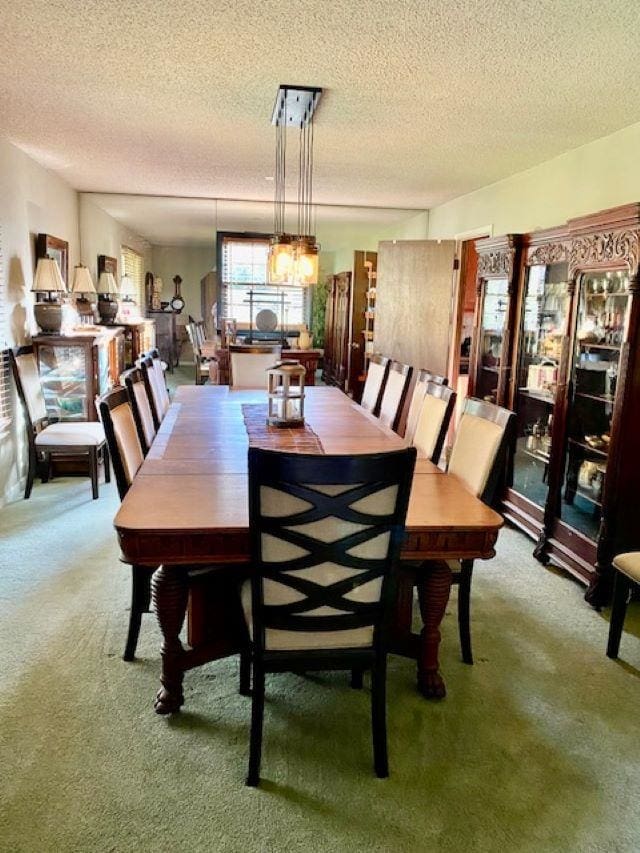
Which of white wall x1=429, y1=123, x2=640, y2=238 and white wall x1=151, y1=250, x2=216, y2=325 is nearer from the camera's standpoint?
white wall x1=429, y1=123, x2=640, y2=238

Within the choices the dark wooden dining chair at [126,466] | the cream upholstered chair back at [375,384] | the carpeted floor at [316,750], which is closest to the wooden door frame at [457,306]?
the cream upholstered chair back at [375,384]

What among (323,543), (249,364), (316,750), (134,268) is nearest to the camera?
(323,543)

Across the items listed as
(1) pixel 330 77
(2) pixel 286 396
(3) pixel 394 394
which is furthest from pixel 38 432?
(1) pixel 330 77

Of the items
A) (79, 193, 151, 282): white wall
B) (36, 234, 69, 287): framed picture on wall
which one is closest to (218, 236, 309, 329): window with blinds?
(79, 193, 151, 282): white wall

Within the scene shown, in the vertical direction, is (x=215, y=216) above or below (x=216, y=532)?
above

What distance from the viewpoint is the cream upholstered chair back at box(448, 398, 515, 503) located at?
7.48ft

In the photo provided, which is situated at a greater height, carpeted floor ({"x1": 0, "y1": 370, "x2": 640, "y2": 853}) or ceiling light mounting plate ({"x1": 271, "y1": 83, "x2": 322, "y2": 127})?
ceiling light mounting plate ({"x1": 271, "y1": 83, "x2": 322, "y2": 127})

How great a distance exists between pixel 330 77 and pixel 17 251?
2.66 metres

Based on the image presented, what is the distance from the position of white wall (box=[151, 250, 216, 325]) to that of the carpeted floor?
10.00 m

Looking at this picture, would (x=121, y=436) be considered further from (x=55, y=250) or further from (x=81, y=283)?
(x=81, y=283)

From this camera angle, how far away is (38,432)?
4.46 meters

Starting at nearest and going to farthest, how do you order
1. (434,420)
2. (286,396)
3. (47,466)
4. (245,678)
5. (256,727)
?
(256,727)
(245,678)
(434,420)
(286,396)
(47,466)

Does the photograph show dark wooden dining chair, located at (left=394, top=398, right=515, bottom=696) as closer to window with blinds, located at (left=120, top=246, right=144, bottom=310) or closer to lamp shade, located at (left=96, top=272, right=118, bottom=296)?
lamp shade, located at (left=96, top=272, right=118, bottom=296)

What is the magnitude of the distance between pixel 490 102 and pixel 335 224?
16.9 ft
